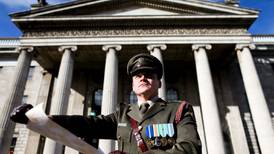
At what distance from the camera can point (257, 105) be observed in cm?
1639

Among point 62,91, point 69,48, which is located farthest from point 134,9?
point 62,91

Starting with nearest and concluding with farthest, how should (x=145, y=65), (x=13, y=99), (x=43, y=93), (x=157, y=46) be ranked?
(x=145, y=65)
(x=13, y=99)
(x=157, y=46)
(x=43, y=93)

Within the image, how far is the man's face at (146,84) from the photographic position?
215 cm

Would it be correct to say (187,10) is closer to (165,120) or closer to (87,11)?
(87,11)

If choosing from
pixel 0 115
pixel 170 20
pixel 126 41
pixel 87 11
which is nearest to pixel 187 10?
pixel 170 20

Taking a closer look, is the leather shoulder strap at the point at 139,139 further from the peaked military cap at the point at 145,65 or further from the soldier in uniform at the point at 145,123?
the peaked military cap at the point at 145,65

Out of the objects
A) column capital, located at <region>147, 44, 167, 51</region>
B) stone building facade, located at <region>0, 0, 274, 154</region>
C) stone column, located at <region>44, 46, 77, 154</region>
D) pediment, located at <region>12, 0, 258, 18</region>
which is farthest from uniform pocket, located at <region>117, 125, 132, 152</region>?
pediment, located at <region>12, 0, 258, 18</region>

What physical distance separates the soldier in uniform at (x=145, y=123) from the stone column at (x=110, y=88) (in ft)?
41.8

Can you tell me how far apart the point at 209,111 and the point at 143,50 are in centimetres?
754

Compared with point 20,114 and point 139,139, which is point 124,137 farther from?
point 20,114

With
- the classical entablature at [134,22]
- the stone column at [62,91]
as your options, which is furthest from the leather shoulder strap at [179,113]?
the classical entablature at [134,22]

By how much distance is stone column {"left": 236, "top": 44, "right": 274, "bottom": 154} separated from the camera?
15359 mm

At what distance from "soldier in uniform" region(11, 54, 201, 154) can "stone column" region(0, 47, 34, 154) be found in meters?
15.8

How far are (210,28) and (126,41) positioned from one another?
725cm
